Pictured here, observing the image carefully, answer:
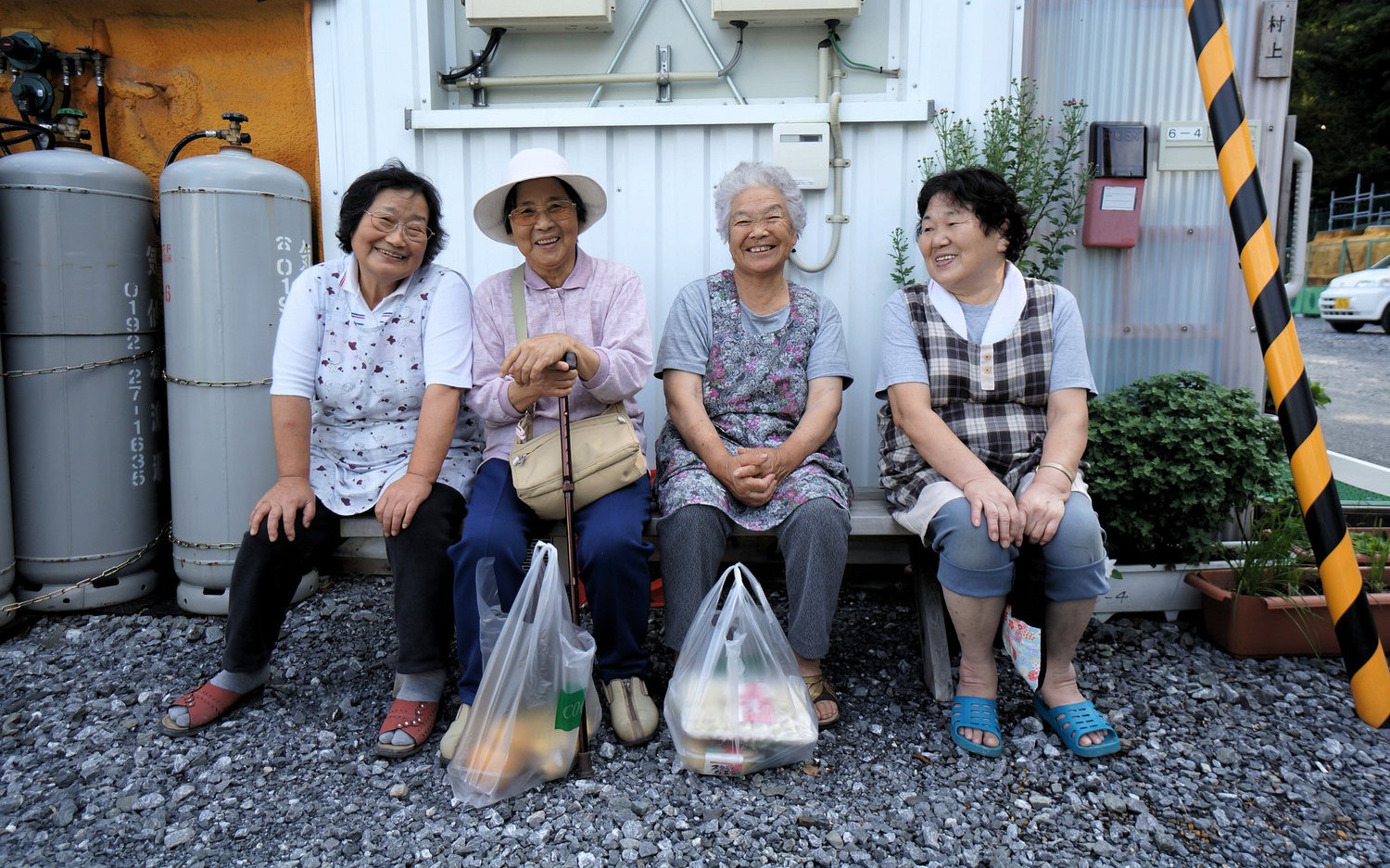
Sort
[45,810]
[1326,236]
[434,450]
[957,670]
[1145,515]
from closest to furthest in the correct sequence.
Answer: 1. [45,810]
2. [434,450]
3. [957,670]
4. [1145,515]
5. [1326,236]

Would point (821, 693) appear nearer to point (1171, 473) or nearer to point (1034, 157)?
point (1171, 473)

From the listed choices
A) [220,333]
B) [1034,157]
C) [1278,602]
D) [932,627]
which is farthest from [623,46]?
[1278,602]

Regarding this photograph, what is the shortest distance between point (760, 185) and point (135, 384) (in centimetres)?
254

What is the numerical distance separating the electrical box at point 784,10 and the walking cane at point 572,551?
1859mm

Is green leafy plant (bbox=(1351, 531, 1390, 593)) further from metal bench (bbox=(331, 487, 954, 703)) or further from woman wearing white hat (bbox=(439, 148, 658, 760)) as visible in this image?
woman wearing white hat (bbox=(439, 148, 658, 760))

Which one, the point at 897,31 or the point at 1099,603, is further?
the point at 897,31

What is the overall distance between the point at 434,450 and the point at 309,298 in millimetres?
615

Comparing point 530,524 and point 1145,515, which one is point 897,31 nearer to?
point 1145,515

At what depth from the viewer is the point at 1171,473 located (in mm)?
3080

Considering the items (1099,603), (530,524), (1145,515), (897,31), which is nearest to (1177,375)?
(1145,515)

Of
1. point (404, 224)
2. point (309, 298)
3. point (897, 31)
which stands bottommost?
point (309, 298)

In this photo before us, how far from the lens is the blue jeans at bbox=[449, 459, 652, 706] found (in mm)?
2479

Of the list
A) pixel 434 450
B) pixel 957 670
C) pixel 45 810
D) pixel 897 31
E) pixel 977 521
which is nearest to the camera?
pixel 45 810

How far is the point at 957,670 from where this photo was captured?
303 cm
